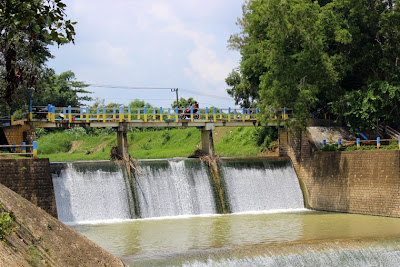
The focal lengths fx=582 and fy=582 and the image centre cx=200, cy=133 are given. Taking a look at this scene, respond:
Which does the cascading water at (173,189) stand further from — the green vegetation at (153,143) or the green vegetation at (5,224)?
the green vegetation at (5,224)

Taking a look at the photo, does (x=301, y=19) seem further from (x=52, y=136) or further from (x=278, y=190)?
(x=52, y=136)

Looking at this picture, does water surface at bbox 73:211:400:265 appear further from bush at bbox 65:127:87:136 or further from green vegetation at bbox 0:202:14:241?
bush at bbox 65:127:87:136

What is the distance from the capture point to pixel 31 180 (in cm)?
2439

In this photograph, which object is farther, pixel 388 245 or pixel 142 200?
pixel 142 200

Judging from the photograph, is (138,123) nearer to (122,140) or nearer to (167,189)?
(122,140)

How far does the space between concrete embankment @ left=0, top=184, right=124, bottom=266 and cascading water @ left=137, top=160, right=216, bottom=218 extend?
37.1 feet

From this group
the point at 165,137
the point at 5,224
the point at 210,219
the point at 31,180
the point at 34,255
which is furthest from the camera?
the point at 165,137

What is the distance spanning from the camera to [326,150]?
32531 mm

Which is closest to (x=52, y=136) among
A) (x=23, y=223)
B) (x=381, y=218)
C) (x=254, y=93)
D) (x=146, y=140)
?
(x=146, y=140)

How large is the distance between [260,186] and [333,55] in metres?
8.92

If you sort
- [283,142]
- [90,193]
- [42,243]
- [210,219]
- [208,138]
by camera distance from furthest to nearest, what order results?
[283,142] → [208,138] → [210,219] → [90,193] → [42,243]

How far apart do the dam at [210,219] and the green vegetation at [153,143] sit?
35.0 feet

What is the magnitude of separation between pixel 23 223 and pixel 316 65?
2010 centimetres

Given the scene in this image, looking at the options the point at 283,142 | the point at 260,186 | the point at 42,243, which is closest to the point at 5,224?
the point at 42,243
